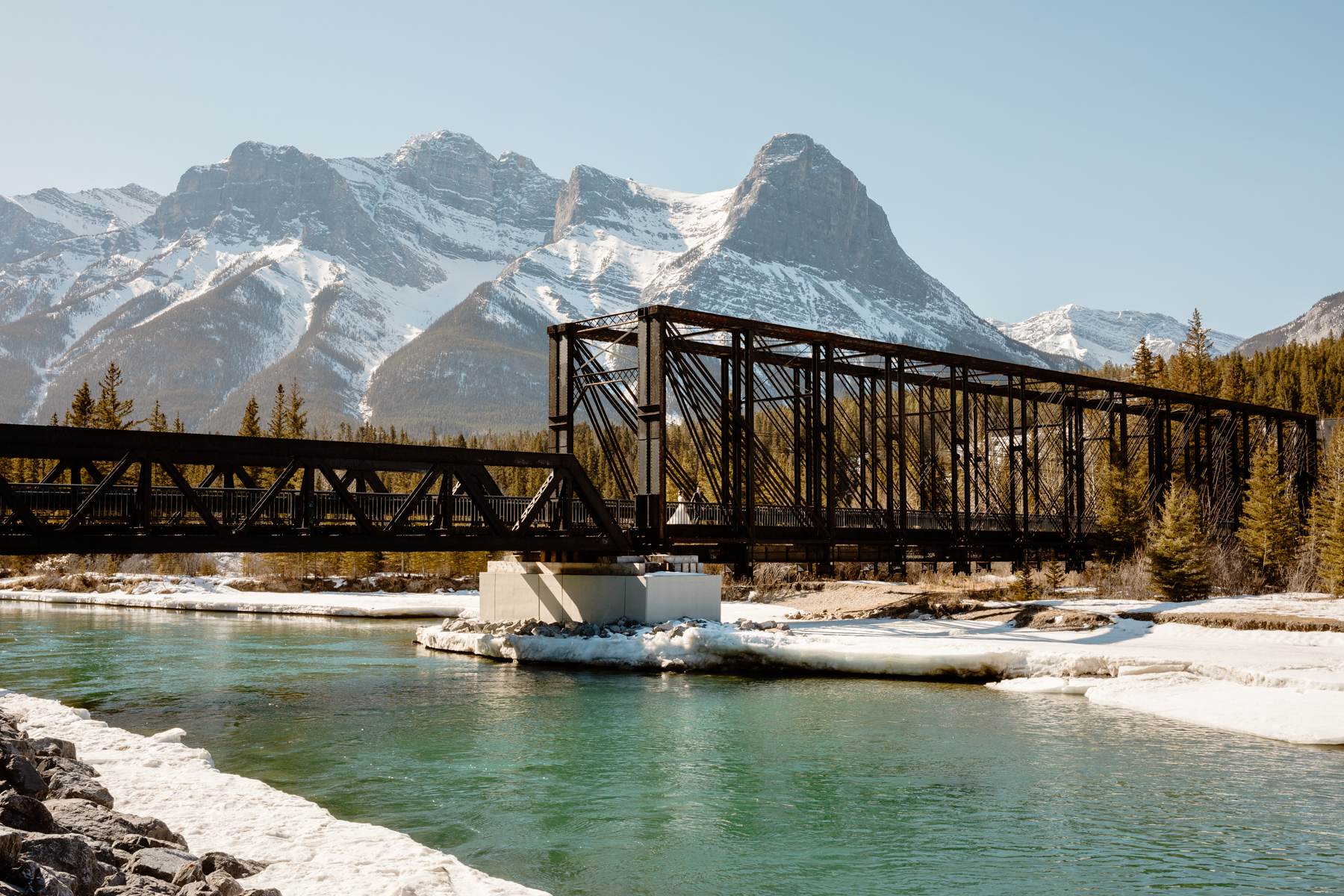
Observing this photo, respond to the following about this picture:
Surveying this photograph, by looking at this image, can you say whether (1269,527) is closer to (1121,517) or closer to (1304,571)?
(1304,571)

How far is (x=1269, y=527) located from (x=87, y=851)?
214 ft

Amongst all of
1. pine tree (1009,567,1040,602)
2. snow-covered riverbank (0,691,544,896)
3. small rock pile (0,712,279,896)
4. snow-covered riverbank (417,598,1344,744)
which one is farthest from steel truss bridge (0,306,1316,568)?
small rock pile (0,712,279,896)

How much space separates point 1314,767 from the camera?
19844 mm

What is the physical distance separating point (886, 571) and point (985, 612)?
103 feet

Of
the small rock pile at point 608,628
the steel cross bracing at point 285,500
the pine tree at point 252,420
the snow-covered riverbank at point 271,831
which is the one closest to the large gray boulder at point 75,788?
the snow-covered riverbank at point 271,831

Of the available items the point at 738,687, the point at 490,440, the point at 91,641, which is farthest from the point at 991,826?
the point at 490,440

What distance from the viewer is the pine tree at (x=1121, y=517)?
62.9m

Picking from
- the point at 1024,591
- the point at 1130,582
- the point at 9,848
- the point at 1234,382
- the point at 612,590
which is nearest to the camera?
the point at 9,848

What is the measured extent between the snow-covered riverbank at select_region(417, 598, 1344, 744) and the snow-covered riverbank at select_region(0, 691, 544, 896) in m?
17.7

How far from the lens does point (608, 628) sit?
127ft

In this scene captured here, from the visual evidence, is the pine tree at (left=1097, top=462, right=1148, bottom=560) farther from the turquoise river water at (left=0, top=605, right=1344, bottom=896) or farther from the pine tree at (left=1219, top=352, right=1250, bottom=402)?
the pine tree at (left=1219, top=352, right=1250, bottom=402)

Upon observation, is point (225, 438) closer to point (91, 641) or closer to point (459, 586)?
point (91, 641)

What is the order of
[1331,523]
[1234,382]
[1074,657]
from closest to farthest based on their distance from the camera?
[1074,657] → [1331,523] → [1234,382]

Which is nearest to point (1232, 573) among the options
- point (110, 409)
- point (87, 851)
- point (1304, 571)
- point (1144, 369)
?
point (1304, 571)
